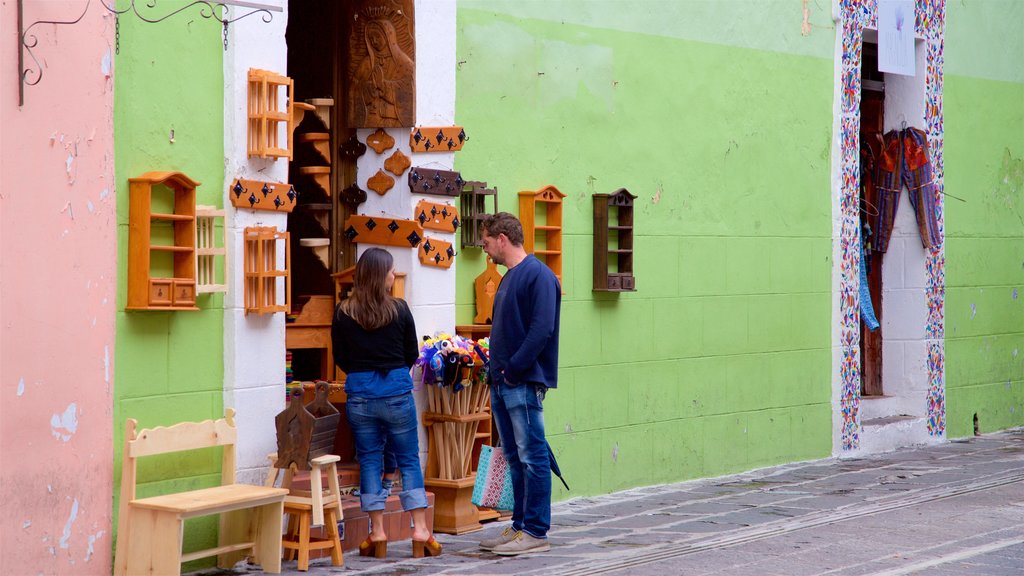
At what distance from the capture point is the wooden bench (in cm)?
645

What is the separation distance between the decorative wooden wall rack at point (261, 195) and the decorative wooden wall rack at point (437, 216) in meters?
0.98

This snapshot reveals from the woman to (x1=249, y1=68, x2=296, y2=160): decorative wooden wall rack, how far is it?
740 mm

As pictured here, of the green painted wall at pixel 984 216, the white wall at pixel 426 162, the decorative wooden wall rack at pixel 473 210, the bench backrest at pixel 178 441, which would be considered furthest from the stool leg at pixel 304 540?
the green painted wall at pixel 984 216

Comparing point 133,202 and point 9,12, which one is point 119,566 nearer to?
point 133,202

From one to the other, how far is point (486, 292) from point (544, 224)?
750mm

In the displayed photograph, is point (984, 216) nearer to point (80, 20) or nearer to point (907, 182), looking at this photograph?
point (907, 182)

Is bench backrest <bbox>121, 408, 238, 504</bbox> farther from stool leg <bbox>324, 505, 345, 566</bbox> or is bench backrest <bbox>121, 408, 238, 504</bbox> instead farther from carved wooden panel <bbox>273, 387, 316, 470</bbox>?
stool leg <bbox>324, 505, 345, 566</bbox>

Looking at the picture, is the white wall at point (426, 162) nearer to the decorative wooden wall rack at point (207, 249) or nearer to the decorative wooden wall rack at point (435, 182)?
the decorative wooden wall rack at point (435, 182)

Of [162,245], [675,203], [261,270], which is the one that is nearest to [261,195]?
[261,270]

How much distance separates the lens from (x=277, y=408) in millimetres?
7477

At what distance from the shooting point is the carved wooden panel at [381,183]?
8375 mm

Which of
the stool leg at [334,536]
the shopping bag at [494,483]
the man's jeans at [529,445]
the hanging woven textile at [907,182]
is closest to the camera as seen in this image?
the stool leg at [334,536]

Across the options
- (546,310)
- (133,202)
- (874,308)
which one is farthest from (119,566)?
(874,308)

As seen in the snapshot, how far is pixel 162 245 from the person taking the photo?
22.6 feet
